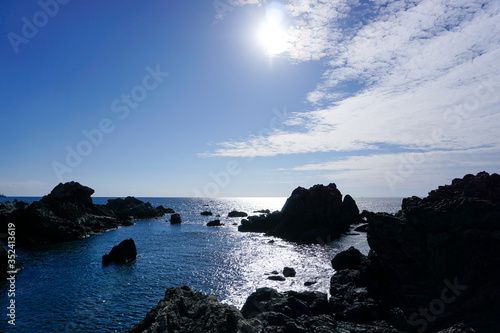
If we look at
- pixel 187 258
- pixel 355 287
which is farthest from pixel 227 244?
pixel 355 287

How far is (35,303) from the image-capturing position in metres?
30.0

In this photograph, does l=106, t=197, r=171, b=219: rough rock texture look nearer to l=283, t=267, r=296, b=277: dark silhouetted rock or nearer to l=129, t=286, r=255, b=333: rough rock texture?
l=283, t=267, r=296, b=277: dark silhouetted rock

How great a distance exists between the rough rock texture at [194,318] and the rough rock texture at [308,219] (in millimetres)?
58077

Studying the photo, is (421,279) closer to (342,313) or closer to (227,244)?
(342,313)

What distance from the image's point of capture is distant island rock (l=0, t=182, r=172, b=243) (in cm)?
6662

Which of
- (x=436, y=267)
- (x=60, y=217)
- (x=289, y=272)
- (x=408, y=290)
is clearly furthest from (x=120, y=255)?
(x=436, y=267)

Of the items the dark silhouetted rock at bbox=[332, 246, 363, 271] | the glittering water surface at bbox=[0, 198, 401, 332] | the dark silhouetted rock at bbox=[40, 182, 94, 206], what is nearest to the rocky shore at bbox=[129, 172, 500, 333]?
the glittering water surface at bbox=[0, 198, 401, 332]

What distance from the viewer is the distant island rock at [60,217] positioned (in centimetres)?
6662

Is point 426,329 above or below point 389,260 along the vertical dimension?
below

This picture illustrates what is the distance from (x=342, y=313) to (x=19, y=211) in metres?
82.2

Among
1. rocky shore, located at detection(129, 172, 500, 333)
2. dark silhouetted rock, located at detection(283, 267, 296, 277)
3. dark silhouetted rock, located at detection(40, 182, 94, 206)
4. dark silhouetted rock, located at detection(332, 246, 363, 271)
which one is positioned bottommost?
dark silhouetted rock, located at detection(283, 267, 296, 277)

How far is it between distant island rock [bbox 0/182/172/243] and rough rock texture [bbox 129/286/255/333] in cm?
6752

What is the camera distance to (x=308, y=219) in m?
82.8

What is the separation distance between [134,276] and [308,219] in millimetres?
56279
